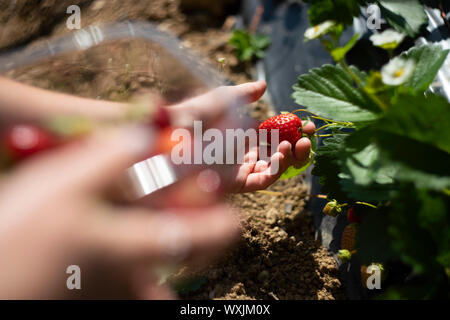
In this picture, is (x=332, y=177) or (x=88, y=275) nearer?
(x=88, y=275)

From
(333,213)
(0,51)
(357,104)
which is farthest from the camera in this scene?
(0,51)

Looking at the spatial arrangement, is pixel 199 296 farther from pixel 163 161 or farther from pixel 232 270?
pixel 163 161

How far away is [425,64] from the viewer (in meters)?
0.61

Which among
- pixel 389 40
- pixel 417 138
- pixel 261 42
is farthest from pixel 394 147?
pixel 261 42

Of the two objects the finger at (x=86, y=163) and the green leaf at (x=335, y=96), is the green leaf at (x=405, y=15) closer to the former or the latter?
the green leaf at (x=335, y=96)

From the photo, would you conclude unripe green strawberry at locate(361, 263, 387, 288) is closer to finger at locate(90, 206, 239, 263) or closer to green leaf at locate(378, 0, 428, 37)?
finger at locate(90, 206, 239, 263)

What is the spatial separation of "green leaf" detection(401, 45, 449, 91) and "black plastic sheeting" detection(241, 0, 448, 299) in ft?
0.70

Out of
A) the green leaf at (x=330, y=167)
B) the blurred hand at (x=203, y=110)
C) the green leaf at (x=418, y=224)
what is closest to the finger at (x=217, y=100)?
the blurred hand at (x=203, y=110)

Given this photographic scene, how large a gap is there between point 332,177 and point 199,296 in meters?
0.38

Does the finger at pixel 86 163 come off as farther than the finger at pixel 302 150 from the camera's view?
No

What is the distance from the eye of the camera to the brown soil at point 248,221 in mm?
807

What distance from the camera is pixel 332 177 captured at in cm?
73

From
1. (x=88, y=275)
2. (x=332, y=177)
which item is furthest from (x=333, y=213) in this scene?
(x=88, y=275)
